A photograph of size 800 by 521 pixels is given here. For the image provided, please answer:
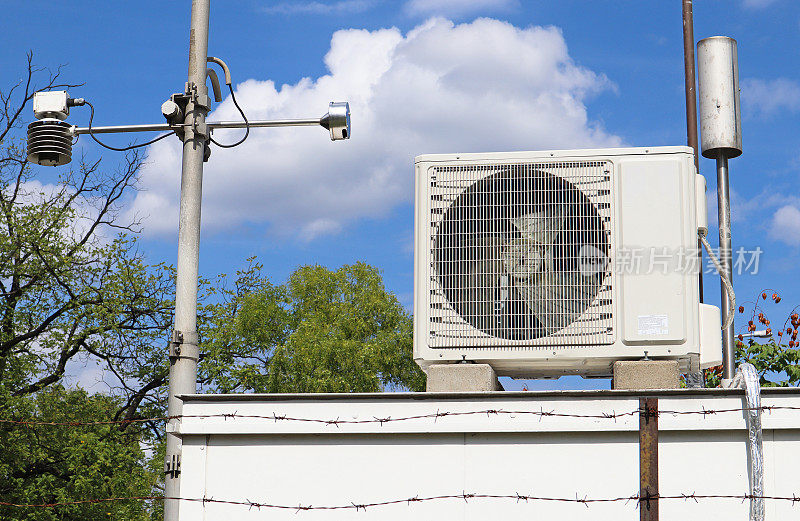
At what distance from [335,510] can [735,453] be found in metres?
1.82

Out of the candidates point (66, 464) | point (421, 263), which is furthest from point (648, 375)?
point (66, 464)

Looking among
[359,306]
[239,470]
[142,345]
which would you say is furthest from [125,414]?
[239,470]

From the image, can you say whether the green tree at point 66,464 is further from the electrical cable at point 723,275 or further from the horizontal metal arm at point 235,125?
the electrical cable at point 723,275

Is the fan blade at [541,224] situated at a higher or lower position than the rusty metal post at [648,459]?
higher

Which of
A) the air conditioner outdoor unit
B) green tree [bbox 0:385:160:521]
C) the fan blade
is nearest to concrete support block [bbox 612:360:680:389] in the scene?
the air conditioner outdoor unit

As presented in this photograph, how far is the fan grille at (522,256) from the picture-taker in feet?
14.0

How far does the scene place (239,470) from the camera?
13.9 feet

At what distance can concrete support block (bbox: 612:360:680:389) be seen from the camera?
4.21 m

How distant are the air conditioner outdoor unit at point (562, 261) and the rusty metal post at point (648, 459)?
333 mm

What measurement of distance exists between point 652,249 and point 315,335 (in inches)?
855

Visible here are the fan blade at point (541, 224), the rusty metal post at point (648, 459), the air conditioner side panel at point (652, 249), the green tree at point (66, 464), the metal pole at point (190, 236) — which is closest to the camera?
the rusty metal post at point (648, 459)

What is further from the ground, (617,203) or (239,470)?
(617,203)

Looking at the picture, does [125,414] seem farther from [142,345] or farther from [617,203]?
[617,203]

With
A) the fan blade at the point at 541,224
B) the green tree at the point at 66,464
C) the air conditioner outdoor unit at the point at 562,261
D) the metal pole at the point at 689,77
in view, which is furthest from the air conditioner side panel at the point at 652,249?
the green tree at the point at 66,464
